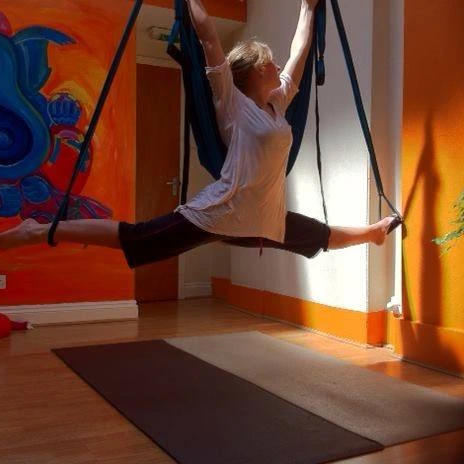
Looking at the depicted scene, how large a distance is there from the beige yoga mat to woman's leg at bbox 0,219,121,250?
1.01m

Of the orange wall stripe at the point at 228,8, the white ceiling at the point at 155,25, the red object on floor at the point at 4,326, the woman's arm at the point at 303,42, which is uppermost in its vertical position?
the orange wall stripe at the point at 228,8

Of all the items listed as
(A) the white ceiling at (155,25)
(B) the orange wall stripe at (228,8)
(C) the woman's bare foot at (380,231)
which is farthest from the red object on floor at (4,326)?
(B) the orange wall stripe at (228,8)

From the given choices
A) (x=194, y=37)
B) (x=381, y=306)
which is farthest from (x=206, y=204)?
(x=381, y=306)

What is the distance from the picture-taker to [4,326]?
11.9 ft

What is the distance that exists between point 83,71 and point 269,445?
310cm

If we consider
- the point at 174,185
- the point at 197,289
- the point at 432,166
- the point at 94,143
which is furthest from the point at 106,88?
the point at 197,289

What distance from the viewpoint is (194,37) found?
2.14 meters

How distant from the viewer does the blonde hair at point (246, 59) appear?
6.88 ft

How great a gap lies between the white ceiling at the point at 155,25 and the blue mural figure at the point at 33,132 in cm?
73

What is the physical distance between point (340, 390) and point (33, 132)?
107 inches

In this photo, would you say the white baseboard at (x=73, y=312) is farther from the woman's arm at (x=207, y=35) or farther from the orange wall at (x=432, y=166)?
the woman's arm at (x=207, y=35)

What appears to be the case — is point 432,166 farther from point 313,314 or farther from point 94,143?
point 94,143

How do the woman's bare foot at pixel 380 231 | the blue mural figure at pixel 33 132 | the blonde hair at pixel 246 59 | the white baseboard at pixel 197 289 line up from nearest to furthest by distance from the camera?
1. the blonde hair at pixel 246 59
2. the woman's bare foot at pixel 380 231
3. the blue mural figure at pixel 33 132
4. the white baseboard at pixel 197 289

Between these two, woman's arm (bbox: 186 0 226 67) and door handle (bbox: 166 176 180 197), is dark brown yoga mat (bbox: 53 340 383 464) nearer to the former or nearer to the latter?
woman's arm (bbox: 186 0 226 67)
